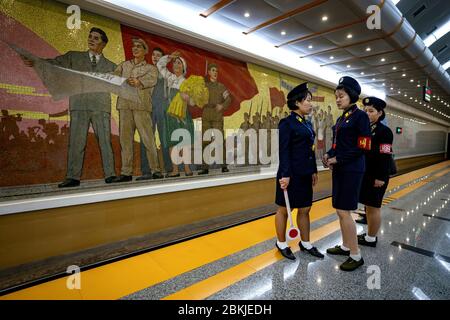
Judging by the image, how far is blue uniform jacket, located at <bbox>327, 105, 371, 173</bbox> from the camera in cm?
197

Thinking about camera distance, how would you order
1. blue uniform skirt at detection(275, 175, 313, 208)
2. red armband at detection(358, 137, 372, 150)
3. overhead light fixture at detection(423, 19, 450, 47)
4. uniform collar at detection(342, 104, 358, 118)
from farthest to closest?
overhead light fixture at detection(423, 19, 450, 47), blue uniform skirt at detection(275, 175, 313, 208), uniform collar at detection(342, 104, 358, 118), red armband at detection(358, 137, 372, 150)

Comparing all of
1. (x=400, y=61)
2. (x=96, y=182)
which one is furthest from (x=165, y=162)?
(x=400, y=61)

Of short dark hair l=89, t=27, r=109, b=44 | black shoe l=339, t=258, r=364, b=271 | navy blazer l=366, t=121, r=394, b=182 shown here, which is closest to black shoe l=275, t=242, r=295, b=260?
black shoe l=339, t=258, r=364, b=271

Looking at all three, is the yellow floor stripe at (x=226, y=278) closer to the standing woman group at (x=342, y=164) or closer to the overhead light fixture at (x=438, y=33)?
the standing woman group at (x=342, y=164)

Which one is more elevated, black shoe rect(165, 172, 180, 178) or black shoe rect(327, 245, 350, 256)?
black shoe rect(165, 172, 180, 178)

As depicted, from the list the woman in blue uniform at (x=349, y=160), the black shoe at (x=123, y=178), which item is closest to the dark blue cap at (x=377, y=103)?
the woman in blue uniform at (x=349, y=160)

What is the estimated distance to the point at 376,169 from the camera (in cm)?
240

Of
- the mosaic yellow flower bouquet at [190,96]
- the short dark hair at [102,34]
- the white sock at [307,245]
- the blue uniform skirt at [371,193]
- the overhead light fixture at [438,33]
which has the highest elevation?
the overhead light fixture at [438,33]

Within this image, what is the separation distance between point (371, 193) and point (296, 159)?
1005mm

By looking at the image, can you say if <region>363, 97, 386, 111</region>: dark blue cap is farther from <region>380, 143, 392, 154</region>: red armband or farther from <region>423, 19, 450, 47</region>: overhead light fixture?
<region>423, 19, 450, 47</region>: overhead light fixture

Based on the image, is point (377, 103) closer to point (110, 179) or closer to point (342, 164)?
point (342, 164)

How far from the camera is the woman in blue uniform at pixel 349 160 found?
199 cm
